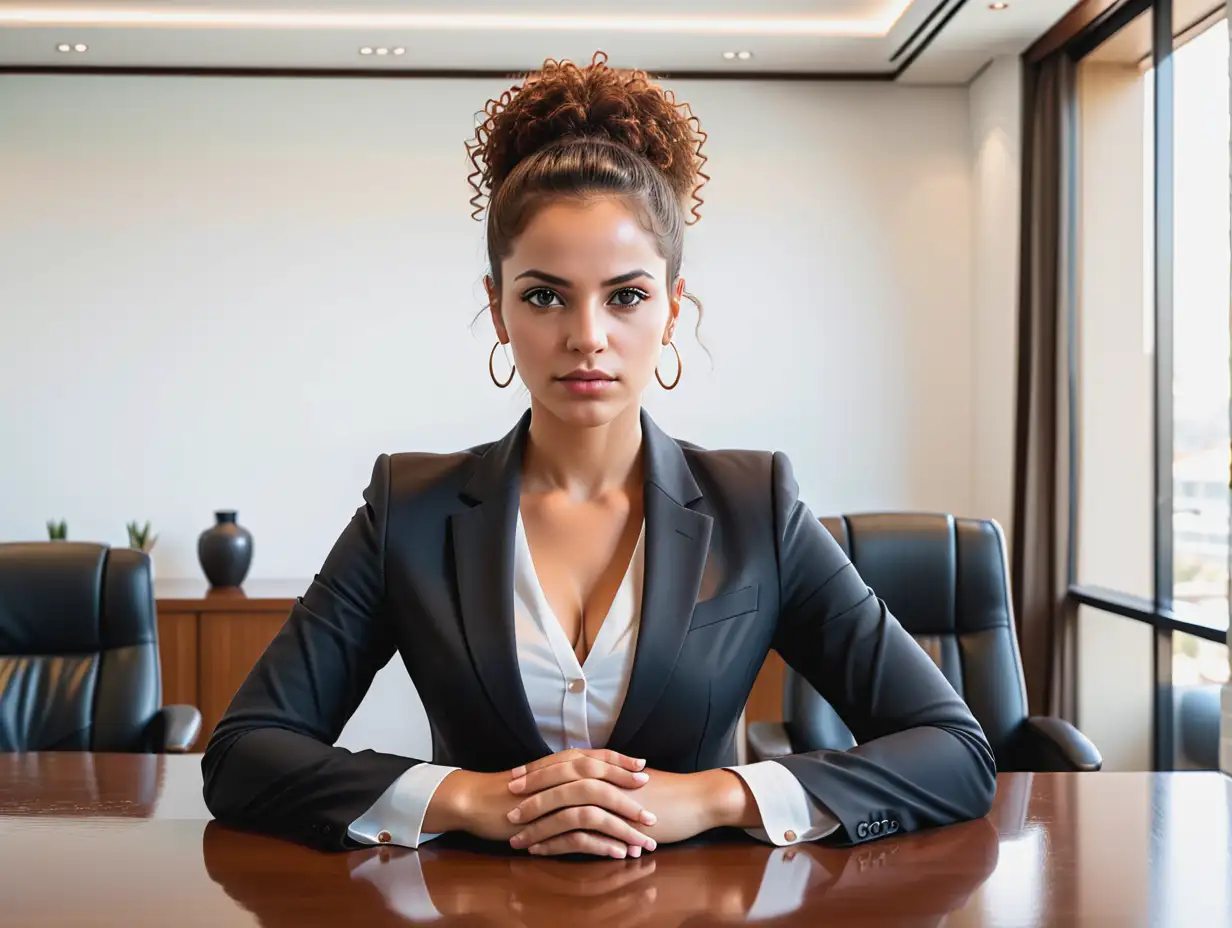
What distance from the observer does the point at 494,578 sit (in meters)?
1.46

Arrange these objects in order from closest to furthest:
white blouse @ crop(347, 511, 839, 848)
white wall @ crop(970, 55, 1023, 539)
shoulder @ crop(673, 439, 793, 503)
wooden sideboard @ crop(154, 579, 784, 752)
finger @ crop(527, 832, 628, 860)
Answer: finger @ crop(527, 832, 628, 860), white blouse @ crop(347, 511, 839, 848), shoulder @ crop(673, 439, 793, 503), wooden sideboard @ crop(154, 579, 784, 752), white wall @ crop(970, 55, 1023, 539)

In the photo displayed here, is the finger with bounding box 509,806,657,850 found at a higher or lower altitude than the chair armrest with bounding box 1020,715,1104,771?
higher

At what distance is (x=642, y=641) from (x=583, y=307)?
0.41 m

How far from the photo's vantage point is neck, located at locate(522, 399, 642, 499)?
1556 mm

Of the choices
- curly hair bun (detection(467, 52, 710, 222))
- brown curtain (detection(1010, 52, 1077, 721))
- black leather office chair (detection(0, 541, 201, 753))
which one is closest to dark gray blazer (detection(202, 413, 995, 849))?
curly hair bun (detection(467, 52, 710, 222))

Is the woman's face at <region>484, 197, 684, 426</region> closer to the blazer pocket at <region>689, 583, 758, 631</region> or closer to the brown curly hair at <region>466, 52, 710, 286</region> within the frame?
the brown curly hair at <region>466, 52, 710, 286</region>

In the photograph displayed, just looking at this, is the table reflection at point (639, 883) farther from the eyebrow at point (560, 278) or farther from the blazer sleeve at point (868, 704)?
the eyebrow at point (560, 278)

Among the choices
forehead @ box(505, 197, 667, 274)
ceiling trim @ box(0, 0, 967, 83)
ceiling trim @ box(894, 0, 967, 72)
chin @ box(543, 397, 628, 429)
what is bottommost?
chin @ box(543, 397, 628, 429)

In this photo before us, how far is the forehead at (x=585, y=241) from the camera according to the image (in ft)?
4.57

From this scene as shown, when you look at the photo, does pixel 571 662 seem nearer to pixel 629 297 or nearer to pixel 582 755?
pixel 582 755

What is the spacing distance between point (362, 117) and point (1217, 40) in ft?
10.6

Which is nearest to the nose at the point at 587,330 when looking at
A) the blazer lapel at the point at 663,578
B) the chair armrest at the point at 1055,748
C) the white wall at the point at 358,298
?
the blazer lapel at the point at 663,578

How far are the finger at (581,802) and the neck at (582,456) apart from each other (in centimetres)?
48

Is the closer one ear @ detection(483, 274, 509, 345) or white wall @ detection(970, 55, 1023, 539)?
ear @ detection(483, 274, 509, 345)
